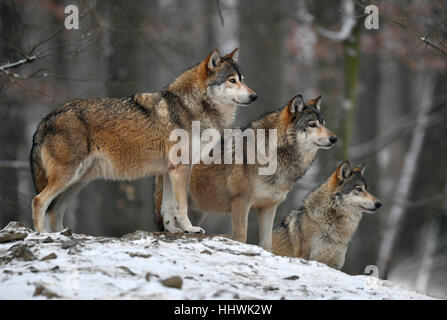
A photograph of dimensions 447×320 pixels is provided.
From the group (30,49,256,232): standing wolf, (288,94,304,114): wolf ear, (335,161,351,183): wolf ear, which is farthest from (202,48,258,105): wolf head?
(335,161,351,183): wolf ear

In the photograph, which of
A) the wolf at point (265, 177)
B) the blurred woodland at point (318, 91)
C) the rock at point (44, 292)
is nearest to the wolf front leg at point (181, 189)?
the wolf at point (265, 177)

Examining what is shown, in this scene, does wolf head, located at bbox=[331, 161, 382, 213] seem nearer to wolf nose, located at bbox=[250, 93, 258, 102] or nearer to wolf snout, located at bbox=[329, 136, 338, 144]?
wolf snout, located at bbox=[329, 136, 338, 144]

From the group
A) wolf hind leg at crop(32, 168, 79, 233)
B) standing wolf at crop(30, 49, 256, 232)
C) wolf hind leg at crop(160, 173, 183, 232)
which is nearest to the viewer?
wolf hind leg at crop(32, 168, 79, 233)

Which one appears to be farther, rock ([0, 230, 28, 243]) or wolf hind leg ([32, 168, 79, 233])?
wolf hind leg ([32, 168, 79, 233])

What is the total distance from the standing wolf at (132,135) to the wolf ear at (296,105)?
0.75m

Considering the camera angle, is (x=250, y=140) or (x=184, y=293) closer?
(x=184, y=293)

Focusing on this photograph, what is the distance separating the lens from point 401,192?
60.2 ft

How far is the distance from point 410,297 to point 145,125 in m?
3.78

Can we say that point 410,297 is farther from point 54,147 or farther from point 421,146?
point 421,146

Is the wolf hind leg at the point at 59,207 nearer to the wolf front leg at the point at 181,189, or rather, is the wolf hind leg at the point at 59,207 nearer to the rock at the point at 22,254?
the wolf front leg at the point at 181,189

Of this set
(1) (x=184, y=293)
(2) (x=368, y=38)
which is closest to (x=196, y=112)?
(1) (x=184, y=293)

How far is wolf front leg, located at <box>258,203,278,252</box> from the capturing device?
795cm

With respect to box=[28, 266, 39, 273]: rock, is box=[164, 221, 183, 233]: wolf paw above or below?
below
